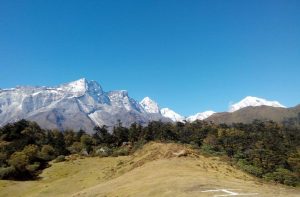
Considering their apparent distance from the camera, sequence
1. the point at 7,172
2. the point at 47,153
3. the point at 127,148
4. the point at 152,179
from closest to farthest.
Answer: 1. the point at 152,179
2. the point at 7,172
3. the point at 47,153
4. the point at 127,148

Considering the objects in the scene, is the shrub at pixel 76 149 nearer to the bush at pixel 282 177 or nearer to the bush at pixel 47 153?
the bush at pixel 47 153

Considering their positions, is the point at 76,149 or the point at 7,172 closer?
the point at 7,172

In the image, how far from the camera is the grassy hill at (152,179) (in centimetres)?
4312

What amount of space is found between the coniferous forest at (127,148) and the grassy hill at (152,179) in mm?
9173

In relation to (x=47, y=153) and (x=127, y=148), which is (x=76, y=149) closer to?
(x=47, y=153)

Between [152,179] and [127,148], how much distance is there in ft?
223

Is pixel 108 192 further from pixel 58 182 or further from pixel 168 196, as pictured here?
pixel 58 182

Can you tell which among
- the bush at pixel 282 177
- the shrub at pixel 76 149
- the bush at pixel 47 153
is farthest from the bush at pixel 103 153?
the bush at pixel 282 177

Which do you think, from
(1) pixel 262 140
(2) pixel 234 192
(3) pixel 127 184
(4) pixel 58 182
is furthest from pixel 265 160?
(2) pixel 234 192

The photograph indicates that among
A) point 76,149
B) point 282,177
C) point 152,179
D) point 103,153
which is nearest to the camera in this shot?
point 152,179

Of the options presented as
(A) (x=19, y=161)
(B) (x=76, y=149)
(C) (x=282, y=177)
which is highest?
(B) (x=76, y=149)

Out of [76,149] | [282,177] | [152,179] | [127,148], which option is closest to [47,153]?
[76,149]

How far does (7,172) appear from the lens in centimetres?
9088

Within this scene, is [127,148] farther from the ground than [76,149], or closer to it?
closer to it
